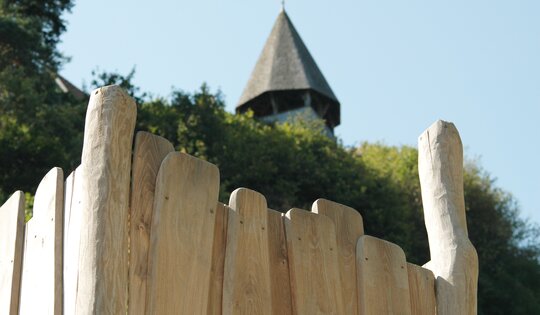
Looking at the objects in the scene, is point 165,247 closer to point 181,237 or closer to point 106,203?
point 181,237

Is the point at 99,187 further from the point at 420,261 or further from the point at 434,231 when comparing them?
the point at 420,261

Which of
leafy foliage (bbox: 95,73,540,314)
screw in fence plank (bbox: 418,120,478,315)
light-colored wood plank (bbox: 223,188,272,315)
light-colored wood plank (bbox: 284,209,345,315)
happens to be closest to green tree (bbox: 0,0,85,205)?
leafy foliage (bbox: 95,73,540,314)

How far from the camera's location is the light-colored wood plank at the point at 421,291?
4.27 m

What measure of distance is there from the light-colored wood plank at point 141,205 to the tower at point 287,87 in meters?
33.6

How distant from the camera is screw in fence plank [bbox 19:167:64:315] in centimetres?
333

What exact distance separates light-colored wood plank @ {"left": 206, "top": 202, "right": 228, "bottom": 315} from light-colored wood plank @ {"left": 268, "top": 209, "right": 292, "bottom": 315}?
0.82 ft

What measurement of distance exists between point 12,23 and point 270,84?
691 inches

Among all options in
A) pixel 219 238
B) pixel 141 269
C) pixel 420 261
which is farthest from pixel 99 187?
pixel 420 261

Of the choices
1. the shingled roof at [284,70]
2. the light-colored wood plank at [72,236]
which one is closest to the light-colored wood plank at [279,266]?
the light-colored wood plank at [72,236]

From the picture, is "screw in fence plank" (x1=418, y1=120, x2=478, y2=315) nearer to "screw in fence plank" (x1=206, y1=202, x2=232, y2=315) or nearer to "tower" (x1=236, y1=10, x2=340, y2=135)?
"screw in fence plank" (x1=206, y1=202, x2=232, y2=315)

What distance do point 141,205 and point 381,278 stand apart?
1.20 metres

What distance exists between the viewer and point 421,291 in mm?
4301

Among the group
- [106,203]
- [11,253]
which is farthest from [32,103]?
[106,203]

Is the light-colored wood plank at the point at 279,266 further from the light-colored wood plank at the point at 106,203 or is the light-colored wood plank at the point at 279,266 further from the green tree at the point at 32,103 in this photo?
the green tree at the point at 32,103
